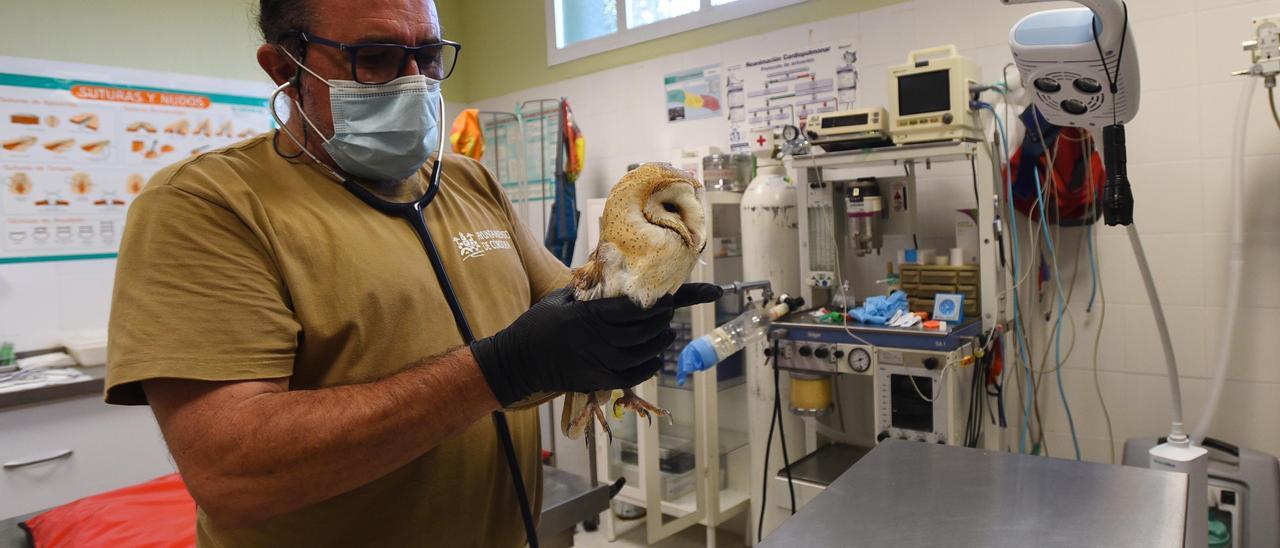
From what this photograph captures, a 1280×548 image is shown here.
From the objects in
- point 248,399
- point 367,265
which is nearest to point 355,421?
point 248,399

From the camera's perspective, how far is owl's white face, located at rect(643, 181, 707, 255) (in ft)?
2.87

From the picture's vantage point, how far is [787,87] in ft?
10.7

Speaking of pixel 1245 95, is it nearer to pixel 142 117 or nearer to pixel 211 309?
pixel 211 309

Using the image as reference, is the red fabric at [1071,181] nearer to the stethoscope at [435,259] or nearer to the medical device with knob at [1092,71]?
the medical device with knob at [1092,71]

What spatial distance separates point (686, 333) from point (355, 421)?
2.69 metres

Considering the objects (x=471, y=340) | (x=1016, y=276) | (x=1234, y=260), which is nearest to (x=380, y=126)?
(x=471, y=340)

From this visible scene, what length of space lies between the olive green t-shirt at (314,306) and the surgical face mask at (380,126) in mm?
59

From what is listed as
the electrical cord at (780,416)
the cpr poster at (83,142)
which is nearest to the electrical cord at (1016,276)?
the electrical cord at (780,416)

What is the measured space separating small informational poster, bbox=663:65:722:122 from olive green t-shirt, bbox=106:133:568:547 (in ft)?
8.30

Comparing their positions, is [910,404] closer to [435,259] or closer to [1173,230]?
[1173,230]

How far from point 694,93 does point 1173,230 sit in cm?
199

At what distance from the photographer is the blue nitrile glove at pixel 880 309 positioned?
2455mm

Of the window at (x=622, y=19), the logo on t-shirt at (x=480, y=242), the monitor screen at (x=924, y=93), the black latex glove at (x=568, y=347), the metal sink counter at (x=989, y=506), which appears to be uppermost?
the window at (x=622, y=19)

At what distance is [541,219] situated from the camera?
436cm
